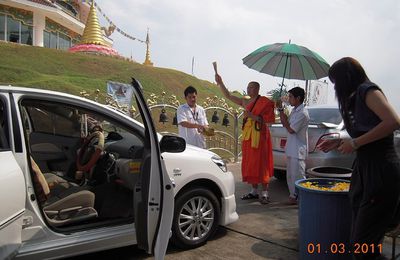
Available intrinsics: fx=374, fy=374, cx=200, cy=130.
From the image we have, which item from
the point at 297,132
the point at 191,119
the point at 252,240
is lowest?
the point at 252,240

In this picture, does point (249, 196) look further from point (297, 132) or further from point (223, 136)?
point (223, 136)

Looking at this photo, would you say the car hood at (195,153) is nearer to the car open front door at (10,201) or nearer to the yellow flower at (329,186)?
the yellow flower at (329,186)

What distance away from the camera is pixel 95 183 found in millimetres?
3660

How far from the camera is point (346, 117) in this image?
96.7 inches

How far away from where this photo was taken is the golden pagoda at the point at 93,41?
30.8 metres

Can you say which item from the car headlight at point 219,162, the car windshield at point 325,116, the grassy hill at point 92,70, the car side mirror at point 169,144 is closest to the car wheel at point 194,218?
the car headlight at point 219,162

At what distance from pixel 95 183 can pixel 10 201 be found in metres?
1.43

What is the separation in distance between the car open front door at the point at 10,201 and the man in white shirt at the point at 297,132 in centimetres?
347

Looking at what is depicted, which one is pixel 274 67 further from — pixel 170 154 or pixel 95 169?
pixel 95 169

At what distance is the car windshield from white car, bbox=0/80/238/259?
2.49 meters

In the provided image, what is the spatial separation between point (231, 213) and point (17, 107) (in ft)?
7.56

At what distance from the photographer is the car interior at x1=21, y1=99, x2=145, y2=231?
305 cm

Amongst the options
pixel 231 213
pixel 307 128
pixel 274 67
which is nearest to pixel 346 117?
pixel 231 213

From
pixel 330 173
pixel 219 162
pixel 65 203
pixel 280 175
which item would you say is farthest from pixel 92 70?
pixel 330 173
